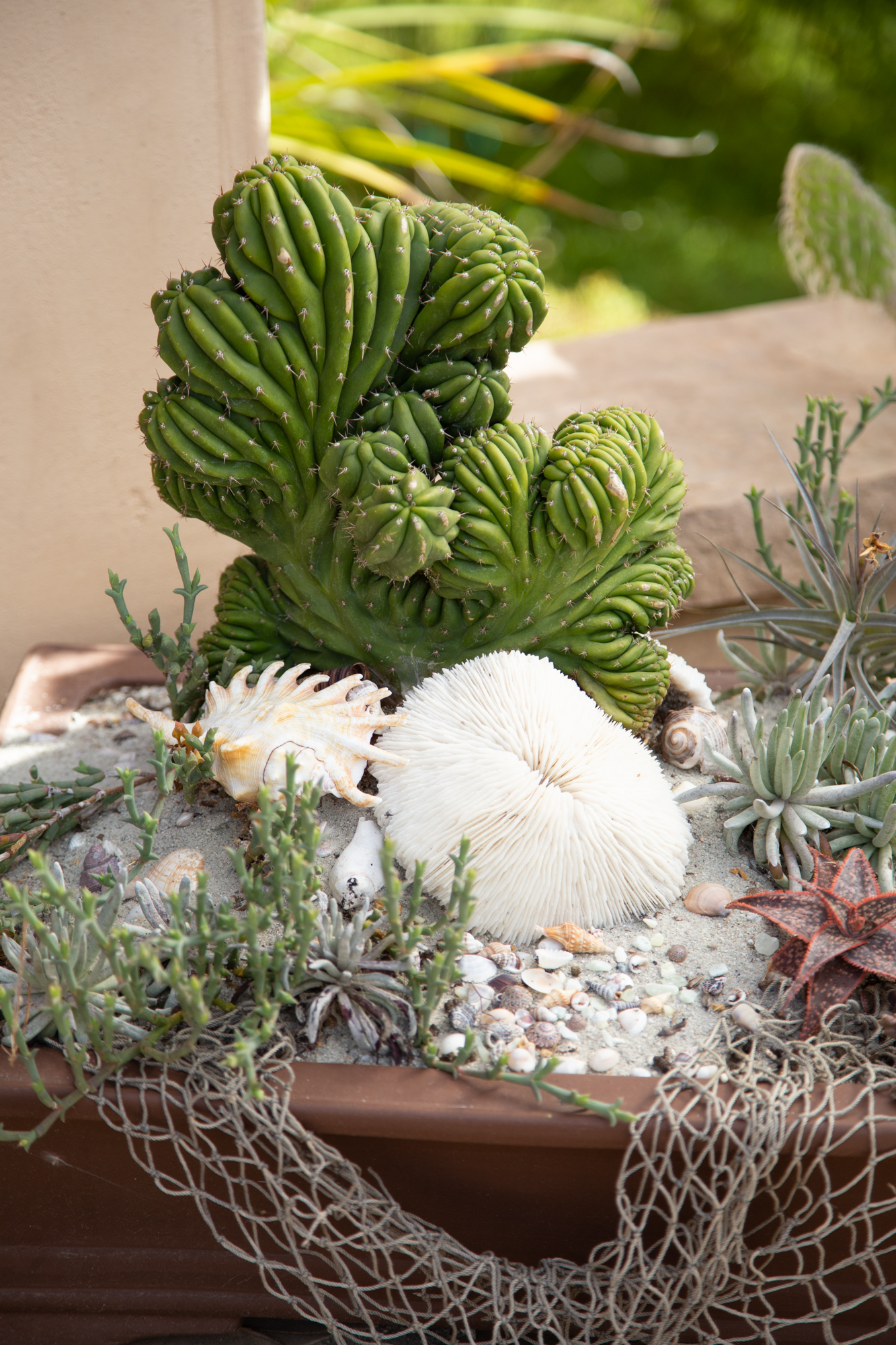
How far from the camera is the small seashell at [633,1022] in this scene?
1.14m

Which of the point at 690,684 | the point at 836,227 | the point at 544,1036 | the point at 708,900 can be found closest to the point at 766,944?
the point at 708,900

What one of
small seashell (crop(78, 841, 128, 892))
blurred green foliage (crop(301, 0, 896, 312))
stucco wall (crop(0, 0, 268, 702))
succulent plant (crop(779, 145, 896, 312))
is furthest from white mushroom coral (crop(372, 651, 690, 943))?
blurred green foliage (crop(301, 0, 896, 312))

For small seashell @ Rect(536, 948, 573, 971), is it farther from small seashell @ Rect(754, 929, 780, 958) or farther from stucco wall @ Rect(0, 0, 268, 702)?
stucco wall @ Rect(0, 0, 268, 702)

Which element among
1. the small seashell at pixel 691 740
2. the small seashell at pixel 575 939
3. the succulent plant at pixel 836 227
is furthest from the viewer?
the succulent plant at pixel 836 227

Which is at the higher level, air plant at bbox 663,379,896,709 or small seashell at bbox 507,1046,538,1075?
air plant at bbox 663,379,896,709

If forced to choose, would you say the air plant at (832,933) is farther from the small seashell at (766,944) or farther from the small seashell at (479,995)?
the small seashell at (479,995)

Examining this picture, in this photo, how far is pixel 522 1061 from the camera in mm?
1087

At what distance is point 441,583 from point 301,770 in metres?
0.29

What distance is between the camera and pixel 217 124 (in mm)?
1728

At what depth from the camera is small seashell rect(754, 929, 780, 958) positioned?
125cm

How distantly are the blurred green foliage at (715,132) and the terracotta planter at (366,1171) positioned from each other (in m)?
4.35

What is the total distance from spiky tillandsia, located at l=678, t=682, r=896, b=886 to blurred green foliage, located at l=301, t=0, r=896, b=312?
3.87 m

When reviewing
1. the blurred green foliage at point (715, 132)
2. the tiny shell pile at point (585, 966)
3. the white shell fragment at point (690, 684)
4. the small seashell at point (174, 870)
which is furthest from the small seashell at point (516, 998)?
the blurred green foliage at point (715, 132)

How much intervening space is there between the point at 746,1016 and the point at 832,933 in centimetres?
13
